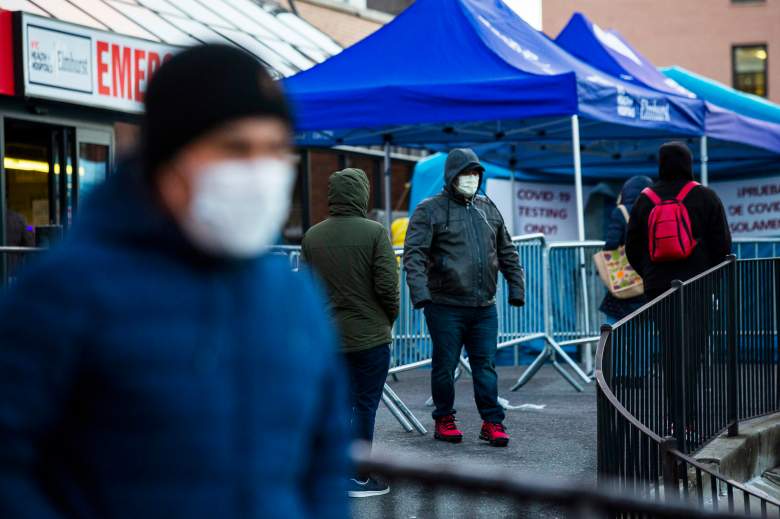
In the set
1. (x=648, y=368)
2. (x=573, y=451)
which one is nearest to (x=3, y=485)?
(x=648, y=368)

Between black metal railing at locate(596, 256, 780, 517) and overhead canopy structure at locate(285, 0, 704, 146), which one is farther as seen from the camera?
overhead canopy structure at locate(285, 0, 704, 146)

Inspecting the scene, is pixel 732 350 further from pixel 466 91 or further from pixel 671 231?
pixel 466 91

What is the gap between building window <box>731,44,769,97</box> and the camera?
1738 inches

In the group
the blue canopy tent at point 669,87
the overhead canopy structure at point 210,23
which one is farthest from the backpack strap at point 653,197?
the overhead canopy structure at point 210,23

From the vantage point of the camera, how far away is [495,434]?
8.22m

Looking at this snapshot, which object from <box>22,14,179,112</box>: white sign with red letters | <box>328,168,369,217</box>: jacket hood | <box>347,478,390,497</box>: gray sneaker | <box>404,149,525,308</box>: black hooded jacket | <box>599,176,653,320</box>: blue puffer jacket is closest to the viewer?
<box>347,478,390,497</box>: gray sneaker

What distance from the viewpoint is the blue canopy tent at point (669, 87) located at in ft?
45.0

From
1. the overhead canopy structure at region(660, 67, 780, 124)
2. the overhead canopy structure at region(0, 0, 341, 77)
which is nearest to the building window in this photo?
the overhead canopy structure at region(0, 0, 341, 77)

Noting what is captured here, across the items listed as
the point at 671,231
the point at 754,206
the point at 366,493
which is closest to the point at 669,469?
the point at 366,493

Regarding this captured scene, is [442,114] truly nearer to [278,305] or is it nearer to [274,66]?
[274,66]

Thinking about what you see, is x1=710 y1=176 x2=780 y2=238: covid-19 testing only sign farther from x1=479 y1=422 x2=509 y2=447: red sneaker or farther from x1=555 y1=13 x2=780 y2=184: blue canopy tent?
x1=479 y1=422 x2=509 y2=447: red sneaker

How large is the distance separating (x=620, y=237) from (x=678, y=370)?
4702 millimetres

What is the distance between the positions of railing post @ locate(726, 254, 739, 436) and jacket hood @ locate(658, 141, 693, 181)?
0.67 metres

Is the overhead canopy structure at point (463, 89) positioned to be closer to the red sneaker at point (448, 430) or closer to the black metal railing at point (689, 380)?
the black metal railing at point (689, 380)
